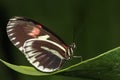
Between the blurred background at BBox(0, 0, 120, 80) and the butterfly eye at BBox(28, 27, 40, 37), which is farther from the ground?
the butterfly eye at BBox(28, 27, 40, 37)

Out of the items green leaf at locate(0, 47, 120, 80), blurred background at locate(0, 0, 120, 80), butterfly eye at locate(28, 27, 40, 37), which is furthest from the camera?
blurred background at locate(0, 0, 120, 80)

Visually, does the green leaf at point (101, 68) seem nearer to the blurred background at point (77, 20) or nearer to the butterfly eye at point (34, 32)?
the butterfly eye at point (34, 32)

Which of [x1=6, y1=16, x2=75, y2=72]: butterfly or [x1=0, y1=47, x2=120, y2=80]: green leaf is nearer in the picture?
[x1=0, y1=47, x2=120, y2=80]: green leaf

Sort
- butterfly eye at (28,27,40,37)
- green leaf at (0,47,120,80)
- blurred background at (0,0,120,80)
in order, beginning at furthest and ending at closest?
blurred background at (0,0,120,80)
butterfly eye at (28,27,40,37)
green leaf at (0,47,120,80)

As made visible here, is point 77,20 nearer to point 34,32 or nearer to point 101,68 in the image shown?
point 34,32

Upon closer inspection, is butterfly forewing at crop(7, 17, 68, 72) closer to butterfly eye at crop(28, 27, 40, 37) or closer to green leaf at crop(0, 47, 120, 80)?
butterfly eye at crop(28, 27, 40, 37)

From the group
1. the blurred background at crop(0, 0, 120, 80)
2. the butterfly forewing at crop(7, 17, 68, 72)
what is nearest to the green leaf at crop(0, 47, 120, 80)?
the butterfly forewing at crop(7, 17, 68, 72)

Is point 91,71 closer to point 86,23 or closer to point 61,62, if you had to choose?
point 61,62

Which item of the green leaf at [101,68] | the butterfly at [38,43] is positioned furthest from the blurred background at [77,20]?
the green leaf at [101,68]
